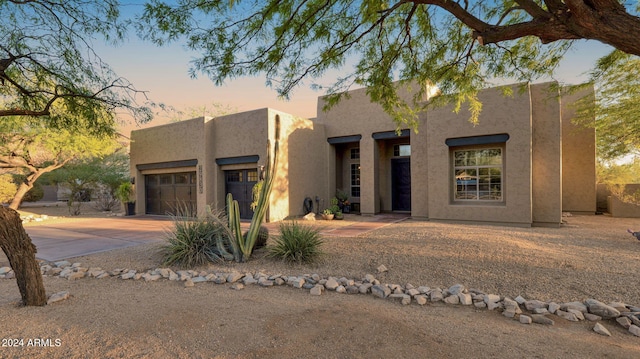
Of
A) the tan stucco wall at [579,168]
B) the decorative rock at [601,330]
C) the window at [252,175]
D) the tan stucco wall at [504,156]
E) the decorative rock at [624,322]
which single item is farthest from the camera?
the window at [252,175]

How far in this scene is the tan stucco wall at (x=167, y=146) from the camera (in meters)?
13.3

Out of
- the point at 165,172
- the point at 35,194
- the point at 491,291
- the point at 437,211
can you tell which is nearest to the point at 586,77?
the point at 437,211

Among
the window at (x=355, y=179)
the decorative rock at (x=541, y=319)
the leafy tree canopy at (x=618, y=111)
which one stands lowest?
the decorative rock at (x=541, y=319)

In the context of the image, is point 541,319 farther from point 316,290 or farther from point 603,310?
point 316,290

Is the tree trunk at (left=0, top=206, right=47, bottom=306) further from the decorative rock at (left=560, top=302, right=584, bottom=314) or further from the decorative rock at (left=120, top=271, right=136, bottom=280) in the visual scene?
the decorative rock at (left=560, top=302, right=584, bottom=314)

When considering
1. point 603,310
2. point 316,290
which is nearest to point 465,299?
point 603,310

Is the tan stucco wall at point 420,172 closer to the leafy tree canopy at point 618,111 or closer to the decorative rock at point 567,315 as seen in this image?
the leafy tree canopy at point 618,111

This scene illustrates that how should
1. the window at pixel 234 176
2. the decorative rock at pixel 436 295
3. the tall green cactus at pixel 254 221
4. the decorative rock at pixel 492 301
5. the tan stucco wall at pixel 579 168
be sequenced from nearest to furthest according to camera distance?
the decorative rock at pixel 492 301
the decorative rock at pixel 436 295
the tall green cactus at pixel 254 221
the tan stucco wall at pixel 579 168
the window at pixel 234 176

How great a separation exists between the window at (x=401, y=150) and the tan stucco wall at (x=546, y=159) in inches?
180

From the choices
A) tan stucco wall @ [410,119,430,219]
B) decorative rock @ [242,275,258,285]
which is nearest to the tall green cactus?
decorative rock @ [242,275,258,285]

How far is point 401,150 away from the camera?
13.7 m

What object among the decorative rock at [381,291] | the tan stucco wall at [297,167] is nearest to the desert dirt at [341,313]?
the decorative rock at [381,291]

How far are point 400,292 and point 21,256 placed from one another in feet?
15.6

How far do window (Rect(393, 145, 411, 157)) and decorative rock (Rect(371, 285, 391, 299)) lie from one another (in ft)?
32.6
